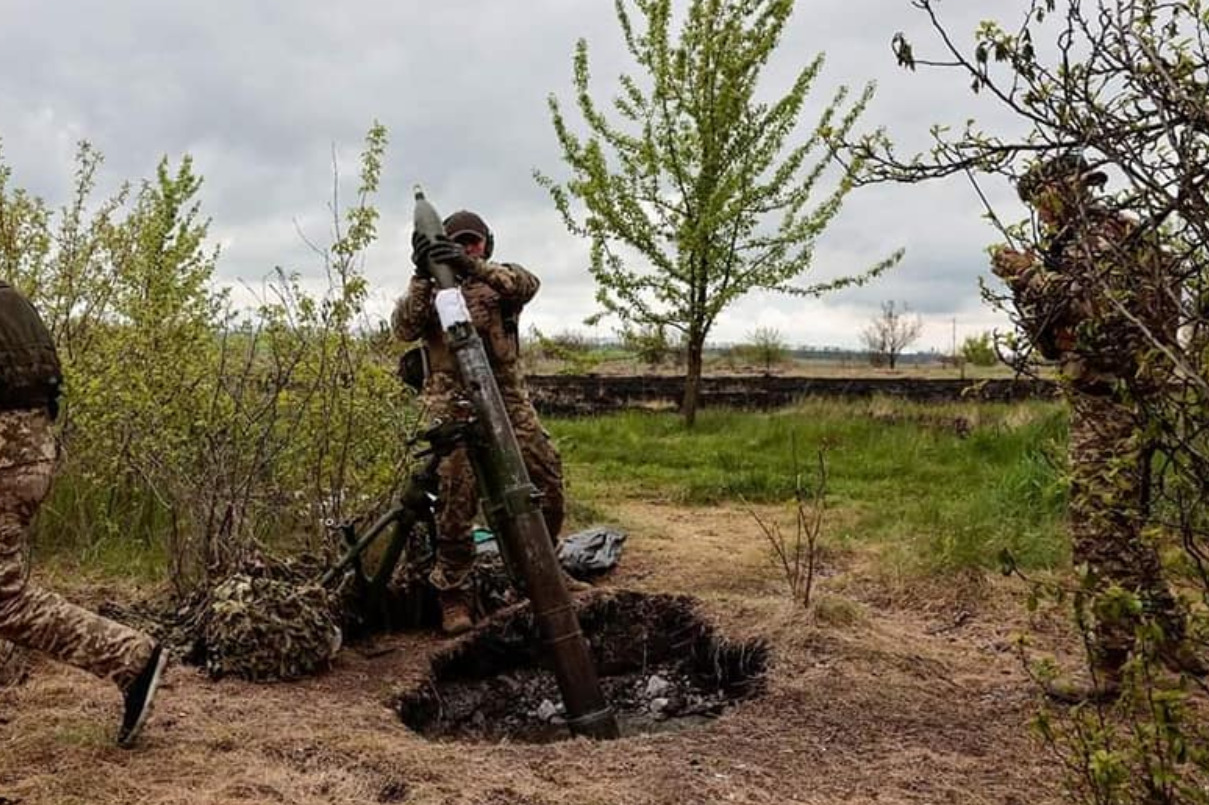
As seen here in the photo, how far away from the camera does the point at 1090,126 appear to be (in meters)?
2.08

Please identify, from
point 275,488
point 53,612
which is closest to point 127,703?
point 53,612

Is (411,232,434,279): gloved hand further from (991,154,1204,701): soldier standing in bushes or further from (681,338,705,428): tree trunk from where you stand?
(681,338,705,428): tree trunk

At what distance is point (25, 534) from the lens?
3.66 m

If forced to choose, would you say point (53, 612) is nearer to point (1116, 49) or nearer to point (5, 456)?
point (5, 456)

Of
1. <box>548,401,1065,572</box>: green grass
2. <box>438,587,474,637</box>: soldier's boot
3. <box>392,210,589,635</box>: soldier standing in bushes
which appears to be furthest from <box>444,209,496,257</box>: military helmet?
<box>548,401,1065,572</box>: green grass

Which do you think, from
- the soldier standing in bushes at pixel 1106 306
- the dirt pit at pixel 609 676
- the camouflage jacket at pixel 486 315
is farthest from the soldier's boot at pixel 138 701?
the soldier standing in bushes at pixel 1106 306

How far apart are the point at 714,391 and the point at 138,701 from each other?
51.0ft

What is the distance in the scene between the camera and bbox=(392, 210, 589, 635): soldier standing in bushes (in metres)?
5.20

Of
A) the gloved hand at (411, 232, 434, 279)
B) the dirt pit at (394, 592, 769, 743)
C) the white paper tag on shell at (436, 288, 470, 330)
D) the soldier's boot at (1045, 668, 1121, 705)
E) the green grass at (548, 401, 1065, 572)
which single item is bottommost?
the dirt pit at (394, 592, 769, 743)

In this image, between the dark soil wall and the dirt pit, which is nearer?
the dirt pit

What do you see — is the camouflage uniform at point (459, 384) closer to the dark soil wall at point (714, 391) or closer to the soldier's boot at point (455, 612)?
the soldier's boot at point (455, 612)

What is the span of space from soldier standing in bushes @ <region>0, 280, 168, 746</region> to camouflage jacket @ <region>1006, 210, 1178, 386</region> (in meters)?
2.95

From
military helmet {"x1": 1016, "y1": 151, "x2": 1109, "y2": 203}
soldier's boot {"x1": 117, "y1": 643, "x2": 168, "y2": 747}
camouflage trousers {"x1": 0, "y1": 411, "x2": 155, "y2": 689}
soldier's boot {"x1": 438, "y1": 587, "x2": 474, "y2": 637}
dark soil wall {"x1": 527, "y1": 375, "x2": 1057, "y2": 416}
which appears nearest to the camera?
military helmet {"x1": 1016, "y1": 151, "x2": 1109, "y2": 203}

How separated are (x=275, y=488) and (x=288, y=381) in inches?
21.7
